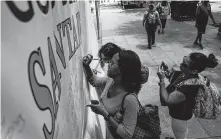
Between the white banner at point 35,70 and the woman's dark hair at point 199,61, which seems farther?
the woman's dark hair at point 199,61

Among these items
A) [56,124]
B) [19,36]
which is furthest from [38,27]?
[56,124]

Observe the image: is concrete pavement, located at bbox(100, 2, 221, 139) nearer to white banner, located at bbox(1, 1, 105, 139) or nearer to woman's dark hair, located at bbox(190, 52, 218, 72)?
woman's dark hair, located at bbox(190, 52, 218, 72)

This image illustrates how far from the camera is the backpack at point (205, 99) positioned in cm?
262

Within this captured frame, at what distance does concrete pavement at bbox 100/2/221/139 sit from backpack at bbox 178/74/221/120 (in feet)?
4.52

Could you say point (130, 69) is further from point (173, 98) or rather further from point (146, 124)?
point (173, 98)

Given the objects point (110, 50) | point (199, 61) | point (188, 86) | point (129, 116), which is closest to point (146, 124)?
point (129, 116)

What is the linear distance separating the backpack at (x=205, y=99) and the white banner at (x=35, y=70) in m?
1.56

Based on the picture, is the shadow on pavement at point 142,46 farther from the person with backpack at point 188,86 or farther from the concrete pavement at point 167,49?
the person with backpack at point 188,86

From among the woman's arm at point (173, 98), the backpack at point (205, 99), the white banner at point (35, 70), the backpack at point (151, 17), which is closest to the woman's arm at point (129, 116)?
the white banner at point (35, 70)

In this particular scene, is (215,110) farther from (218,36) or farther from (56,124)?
(218,36)

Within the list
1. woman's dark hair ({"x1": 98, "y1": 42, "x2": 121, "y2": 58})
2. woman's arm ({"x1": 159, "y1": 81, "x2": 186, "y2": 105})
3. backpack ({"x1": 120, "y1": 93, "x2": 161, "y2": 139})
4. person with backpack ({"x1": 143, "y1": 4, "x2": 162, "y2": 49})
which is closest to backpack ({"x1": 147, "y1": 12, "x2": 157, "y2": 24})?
person with backpack ({"x1": 143, "y1": 4, "x2": 162, "y2": 49})

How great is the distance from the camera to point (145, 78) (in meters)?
2.41

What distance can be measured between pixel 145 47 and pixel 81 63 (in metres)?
7.21

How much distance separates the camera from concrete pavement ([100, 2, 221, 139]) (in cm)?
424
